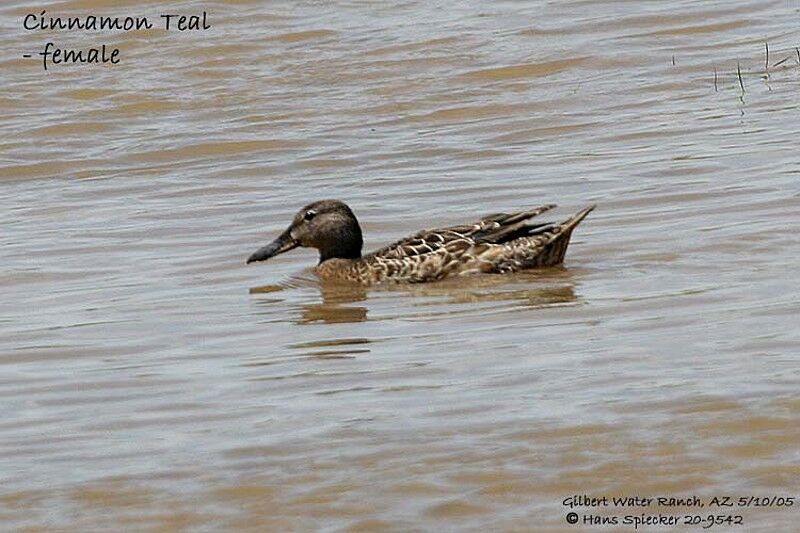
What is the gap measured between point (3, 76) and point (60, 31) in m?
2.06

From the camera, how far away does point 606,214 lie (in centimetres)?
1132

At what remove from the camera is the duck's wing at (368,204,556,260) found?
10.4 metres

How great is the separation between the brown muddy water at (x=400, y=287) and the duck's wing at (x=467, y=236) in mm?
288

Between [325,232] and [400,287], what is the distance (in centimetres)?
85

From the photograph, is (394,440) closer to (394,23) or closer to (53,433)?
(53,433)

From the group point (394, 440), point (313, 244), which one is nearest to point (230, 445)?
point (394, 440)

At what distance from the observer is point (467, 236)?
34.3 ft

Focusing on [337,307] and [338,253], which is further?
[338,253]

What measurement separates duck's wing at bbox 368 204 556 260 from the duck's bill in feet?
1.85

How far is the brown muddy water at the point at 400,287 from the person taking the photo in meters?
6.32

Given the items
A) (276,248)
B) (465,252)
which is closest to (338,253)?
(276,248)

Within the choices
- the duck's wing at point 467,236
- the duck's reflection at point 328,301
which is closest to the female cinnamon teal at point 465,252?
the duck's wing at point 467,236

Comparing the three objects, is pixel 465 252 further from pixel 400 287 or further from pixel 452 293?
pixel 452 293

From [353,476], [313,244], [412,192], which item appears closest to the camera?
[353,476]
